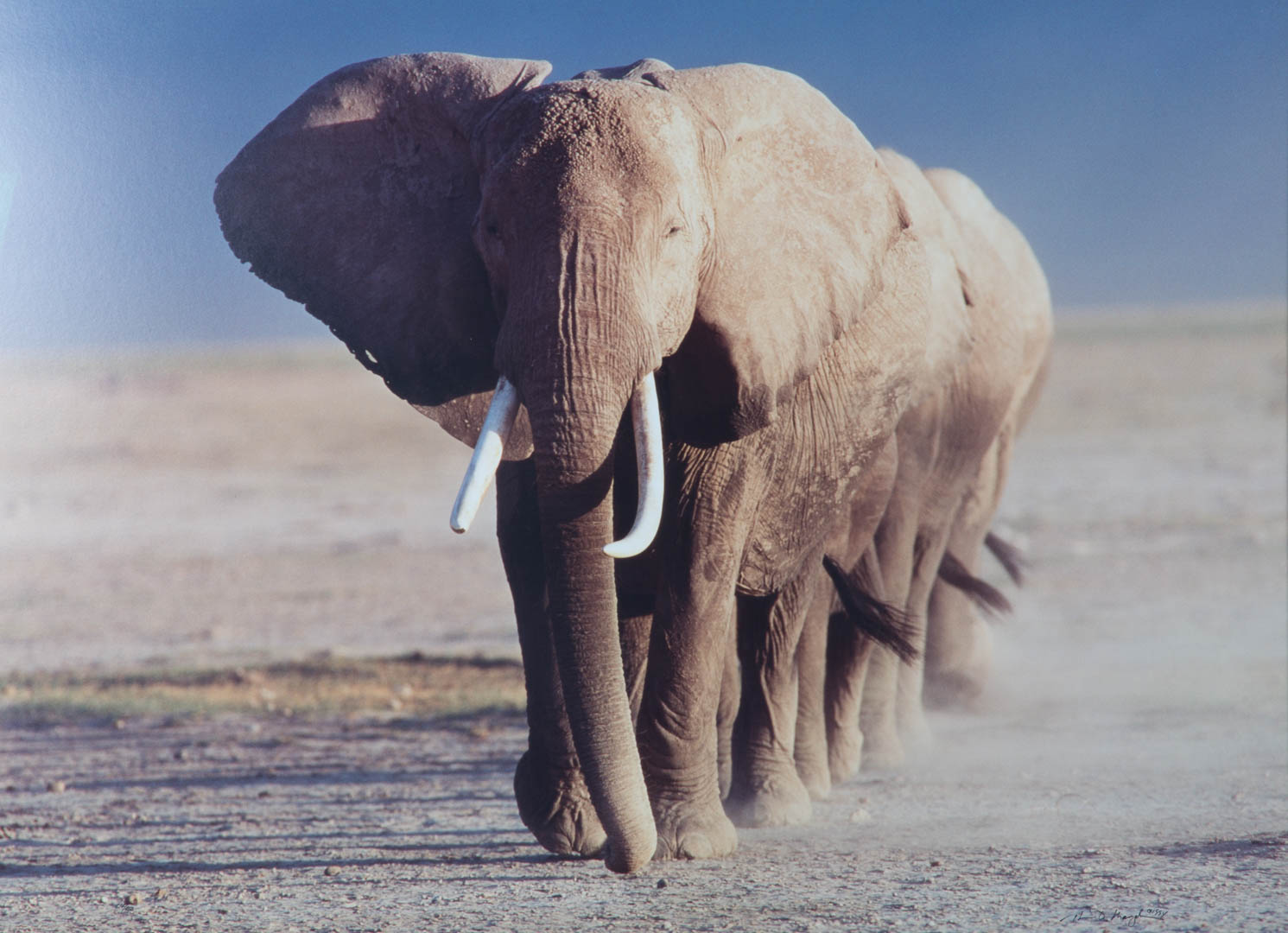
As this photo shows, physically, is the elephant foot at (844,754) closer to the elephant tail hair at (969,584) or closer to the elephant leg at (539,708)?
the elephant tail hair at (969,584)

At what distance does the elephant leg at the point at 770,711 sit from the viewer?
6492 millimetres

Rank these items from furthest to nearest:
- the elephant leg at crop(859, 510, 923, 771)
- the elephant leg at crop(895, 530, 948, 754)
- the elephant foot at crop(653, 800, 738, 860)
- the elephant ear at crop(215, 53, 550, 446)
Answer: the elephant leg at crop(895, 530, 948, 754), the elephant leg at crop(859, 510, 923, 771), the elephant foot at crop(653, 800, 738, 860), the elephant ear at crop(215, 53, 550, 446)

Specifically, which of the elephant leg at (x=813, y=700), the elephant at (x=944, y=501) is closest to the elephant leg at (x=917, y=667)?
the elephant at (x=944, y=501)

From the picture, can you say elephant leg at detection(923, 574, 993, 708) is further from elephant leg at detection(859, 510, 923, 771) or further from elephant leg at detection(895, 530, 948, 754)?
elephant leg at detection(859, 510, 923, 771)

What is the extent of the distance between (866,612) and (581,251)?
3.24 meters

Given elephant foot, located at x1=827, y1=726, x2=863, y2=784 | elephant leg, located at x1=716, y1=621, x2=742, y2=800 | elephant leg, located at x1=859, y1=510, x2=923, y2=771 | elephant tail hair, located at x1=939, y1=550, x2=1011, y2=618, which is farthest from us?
elephant tail hair, located at x1=939, y1=550, x2=1011, y2=618

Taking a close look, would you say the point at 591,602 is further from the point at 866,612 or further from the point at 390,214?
the point at 866,612

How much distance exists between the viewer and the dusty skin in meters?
4.98

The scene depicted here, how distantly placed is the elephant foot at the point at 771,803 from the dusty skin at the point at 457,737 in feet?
0.40

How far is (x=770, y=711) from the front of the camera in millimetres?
6719

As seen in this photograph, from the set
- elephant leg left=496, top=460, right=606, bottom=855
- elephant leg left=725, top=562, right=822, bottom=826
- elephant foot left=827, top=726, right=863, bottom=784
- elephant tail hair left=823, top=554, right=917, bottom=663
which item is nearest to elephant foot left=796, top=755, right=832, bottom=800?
elephant leg left=725, top=562, right=822, bottom=826

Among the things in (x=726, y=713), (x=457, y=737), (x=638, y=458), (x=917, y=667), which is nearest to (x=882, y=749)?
(x=917, y=667)

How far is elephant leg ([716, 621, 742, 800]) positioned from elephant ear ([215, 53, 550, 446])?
4.72 feet
